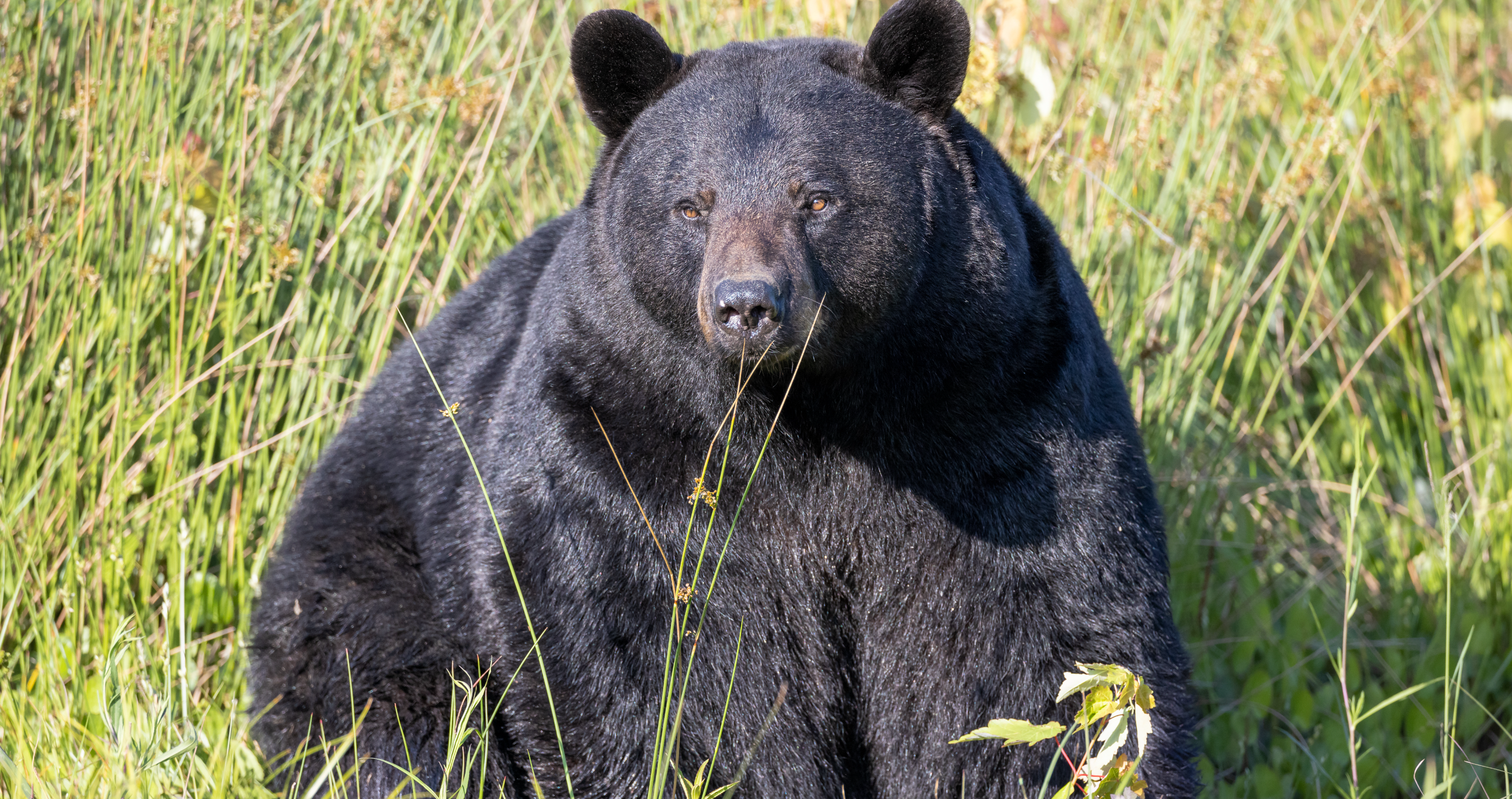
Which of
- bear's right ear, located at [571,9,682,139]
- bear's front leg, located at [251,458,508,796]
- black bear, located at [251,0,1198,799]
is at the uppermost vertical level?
bear's right ear, located at [571,9,682,139]

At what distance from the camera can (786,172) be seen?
2.88 m

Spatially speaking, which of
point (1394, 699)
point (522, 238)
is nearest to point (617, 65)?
point (522, 238)

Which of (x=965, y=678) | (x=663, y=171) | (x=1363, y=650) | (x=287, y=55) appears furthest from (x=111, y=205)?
(x=1363, y=650)

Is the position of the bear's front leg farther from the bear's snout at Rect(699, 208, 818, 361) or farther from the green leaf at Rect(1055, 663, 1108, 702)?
the green leaf at Rect(1055, 663, 1108, 702)

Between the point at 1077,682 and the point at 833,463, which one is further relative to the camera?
the point at 833,463

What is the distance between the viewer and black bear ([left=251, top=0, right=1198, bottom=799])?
116 inches

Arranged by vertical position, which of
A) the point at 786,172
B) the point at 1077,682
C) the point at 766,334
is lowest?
the point at 1077,682

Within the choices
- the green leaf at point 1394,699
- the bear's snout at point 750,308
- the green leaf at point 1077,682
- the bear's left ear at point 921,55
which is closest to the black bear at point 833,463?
the bear's left ear at point 921,55

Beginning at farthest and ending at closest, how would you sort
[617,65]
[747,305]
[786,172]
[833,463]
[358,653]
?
[358,653] < [617,65] < [833,463] < [786,172] < [747,305]

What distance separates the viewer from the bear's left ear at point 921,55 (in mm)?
2963

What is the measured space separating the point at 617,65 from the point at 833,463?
39.5 inches

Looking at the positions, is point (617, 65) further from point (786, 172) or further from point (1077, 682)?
point (1077, 682)

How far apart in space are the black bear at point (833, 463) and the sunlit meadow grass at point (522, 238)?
2.81 ft

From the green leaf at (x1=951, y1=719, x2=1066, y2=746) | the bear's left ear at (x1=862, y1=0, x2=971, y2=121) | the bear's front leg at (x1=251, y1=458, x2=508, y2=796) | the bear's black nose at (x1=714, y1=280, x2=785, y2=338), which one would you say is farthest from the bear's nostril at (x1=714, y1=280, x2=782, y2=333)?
the bear's front leg at (x1=251, y1=458, x2=508, y2=796)
